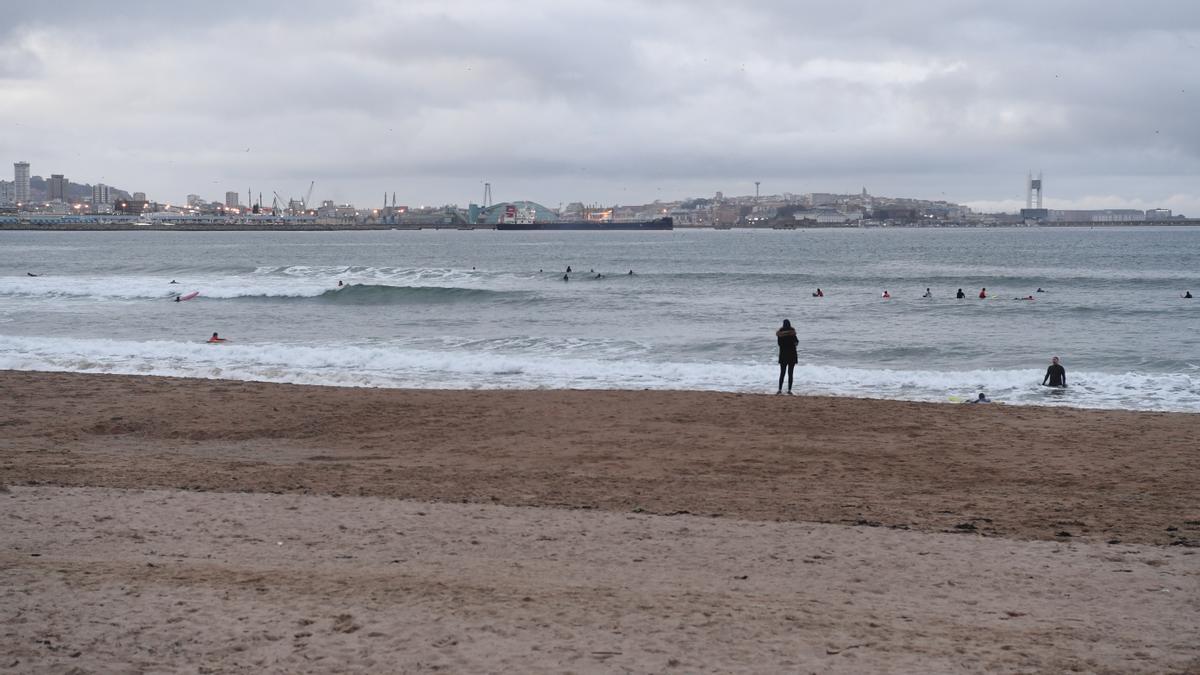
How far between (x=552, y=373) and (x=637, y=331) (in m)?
10.2

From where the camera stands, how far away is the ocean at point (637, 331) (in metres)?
21.0

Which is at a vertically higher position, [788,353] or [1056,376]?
[788,353]

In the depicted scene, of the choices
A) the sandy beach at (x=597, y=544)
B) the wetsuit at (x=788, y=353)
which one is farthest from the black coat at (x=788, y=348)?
the sandy beach at (x=597, y=544)

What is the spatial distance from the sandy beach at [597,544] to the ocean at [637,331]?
545 centimetres

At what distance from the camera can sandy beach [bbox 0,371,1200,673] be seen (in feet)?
20.1

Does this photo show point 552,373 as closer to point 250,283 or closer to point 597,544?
point 597,544

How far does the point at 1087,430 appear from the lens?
1474 centimetres

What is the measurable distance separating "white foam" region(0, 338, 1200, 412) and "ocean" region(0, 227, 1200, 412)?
2.8 inches

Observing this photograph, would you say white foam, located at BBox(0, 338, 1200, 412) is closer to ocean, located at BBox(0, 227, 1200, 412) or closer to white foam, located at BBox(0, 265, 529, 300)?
ocean, located at BBox(0, 227, 1200, 412)

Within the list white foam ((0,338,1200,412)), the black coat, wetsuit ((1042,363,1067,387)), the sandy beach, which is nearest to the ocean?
white foam ((0,338,1200,412))

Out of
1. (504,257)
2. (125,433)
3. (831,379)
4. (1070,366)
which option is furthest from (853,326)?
(504,257)

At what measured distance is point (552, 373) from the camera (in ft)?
70.9

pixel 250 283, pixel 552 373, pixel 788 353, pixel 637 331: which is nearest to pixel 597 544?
pixel 788 353

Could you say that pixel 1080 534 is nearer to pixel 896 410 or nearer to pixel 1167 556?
pixel 1167 556
